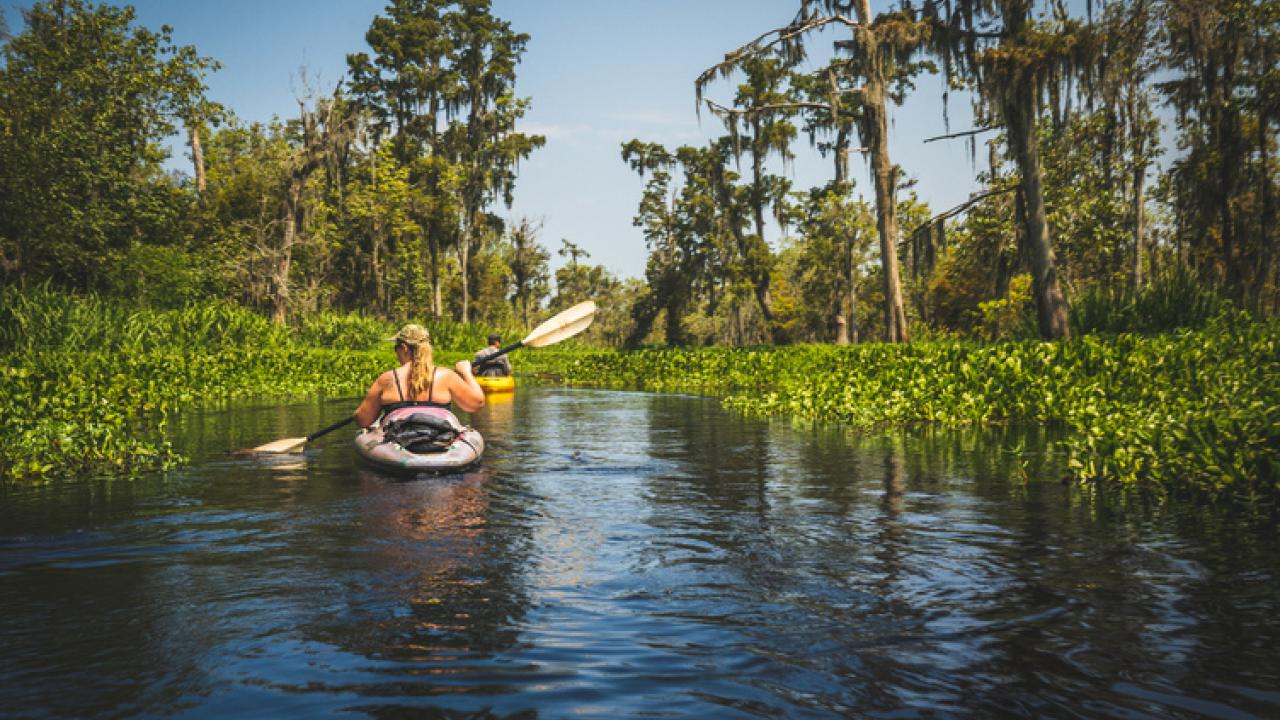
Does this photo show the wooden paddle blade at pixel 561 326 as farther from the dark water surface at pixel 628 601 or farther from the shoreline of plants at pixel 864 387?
the shoreline of plants at pixel 864 387

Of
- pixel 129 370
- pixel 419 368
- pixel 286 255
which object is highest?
pixel 286 255

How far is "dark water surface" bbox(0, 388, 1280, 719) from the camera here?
11.4ft

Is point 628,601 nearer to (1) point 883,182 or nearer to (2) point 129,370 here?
(2) point 129,370

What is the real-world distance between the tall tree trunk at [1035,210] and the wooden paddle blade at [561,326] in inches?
381

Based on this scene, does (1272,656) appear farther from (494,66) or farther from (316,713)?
(494,66)

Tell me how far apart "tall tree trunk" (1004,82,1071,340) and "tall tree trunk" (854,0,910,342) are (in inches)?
189

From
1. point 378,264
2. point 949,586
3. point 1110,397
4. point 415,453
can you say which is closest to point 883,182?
point 1110,397

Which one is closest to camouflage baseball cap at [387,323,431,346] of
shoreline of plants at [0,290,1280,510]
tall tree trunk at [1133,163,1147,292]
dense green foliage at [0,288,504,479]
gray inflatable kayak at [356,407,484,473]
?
gray inflatable kayak at [356,407,484,473]

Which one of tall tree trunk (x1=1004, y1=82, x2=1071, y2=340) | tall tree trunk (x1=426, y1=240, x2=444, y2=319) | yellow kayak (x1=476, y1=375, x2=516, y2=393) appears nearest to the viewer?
tall tree trunk (x1=1004, y1=82, x2=1071, y2=340)

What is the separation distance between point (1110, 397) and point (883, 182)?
1295cm

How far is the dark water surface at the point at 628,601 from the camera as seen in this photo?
3.47 meters

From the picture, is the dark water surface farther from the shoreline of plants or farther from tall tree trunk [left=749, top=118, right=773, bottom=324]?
tall tree trunk [left=749, top=118, right=773, bottom=324]

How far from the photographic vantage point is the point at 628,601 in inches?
189

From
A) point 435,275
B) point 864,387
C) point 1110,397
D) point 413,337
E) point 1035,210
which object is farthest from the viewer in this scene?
point 435,275
